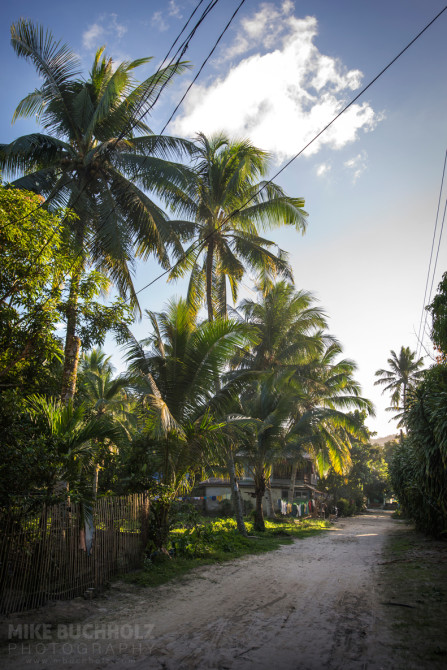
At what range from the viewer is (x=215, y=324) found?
969cm

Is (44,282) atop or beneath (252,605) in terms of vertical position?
atop

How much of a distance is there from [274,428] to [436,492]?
7544mm

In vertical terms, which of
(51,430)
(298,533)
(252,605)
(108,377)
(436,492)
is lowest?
(298,533)

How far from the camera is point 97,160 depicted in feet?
34.6

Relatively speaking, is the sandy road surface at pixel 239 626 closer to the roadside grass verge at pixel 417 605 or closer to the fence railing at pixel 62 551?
the roadside grass verge at pixel 417 605

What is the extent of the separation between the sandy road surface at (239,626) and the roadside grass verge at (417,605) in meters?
0.21

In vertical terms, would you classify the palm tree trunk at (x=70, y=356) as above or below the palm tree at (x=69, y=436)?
above

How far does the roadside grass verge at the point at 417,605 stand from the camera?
4.11 meters

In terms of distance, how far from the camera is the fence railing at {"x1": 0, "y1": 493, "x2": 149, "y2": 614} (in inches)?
211

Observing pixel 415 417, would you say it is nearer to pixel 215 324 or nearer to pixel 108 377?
pixel 215 324

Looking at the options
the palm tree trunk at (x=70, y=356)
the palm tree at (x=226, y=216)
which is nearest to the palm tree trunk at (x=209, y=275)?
the palm tree at (x=226, y=216)

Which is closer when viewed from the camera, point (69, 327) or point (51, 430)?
point (51, 430)

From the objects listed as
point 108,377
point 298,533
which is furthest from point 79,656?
point 108,377

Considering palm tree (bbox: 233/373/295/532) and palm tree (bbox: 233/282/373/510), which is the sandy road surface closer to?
palm tree (bbox: 233/373/295/532)
